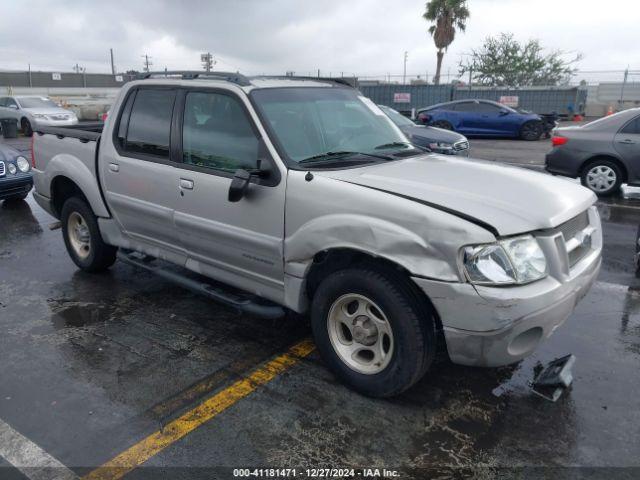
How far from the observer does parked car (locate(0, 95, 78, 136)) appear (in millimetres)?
19500

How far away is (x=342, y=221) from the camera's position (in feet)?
10.1

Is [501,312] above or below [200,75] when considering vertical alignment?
below

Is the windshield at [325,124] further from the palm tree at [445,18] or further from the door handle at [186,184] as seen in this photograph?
the palm tree at [445,18]

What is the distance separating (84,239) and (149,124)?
171cm

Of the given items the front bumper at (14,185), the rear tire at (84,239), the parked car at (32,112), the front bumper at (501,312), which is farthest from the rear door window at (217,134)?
the parked car at (32,112)

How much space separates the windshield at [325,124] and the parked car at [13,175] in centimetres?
641

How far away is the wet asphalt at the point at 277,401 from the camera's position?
9.00 ft

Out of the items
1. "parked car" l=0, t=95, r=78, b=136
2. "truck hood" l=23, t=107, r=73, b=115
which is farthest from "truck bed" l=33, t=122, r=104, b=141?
"truck hood" l=23, t=107, r=73, b=115

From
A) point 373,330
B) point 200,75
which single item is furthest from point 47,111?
point 373,330

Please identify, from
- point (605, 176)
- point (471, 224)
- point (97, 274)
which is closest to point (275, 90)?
point (471, 224)

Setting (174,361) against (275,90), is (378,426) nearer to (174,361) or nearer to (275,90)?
(174,361)

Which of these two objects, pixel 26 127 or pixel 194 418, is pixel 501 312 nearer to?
Answer: pixel 194 418

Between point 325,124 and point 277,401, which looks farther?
point 325,124

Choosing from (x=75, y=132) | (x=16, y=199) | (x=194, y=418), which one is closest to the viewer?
(x=194, y=418)
